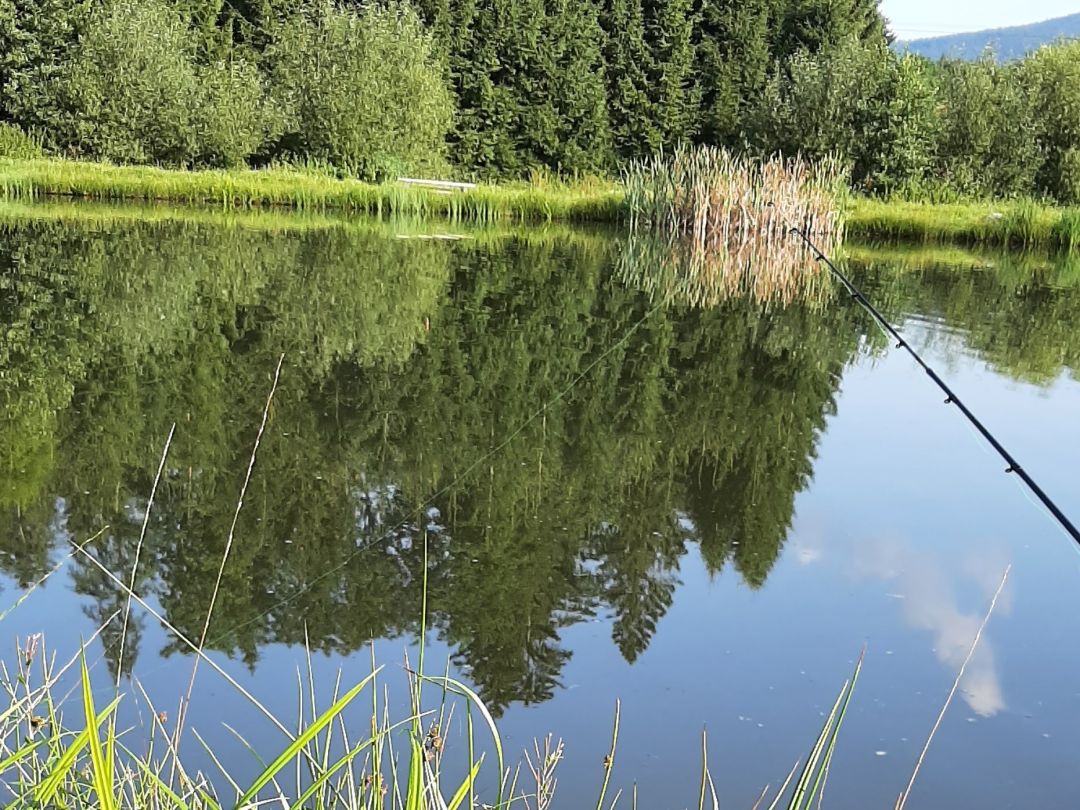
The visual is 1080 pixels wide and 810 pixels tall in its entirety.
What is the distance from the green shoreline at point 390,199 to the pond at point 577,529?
7412 millimetres

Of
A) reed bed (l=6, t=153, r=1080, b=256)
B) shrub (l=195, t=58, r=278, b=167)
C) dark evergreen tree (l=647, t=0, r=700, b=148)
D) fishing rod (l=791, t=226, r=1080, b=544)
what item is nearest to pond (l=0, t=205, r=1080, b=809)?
fishing rod (l=791, t=226, r=1080, b=544)

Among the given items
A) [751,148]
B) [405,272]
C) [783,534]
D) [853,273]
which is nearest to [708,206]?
[853,273]

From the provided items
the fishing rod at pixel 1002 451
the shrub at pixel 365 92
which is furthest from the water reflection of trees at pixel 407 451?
the shrub at pixel 365 92

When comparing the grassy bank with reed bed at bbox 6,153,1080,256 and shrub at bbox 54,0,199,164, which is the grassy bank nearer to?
reed bed at bbox 6,153,1080,256

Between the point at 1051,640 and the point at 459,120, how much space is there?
15463 millimetres

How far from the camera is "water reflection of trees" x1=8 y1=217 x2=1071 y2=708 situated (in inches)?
89.5

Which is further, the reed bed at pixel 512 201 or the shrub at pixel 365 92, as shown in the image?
the shrub at pixel 365 92

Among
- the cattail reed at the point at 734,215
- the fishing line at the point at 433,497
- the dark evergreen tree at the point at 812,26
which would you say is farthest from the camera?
the dark evergreen tree at the point at 812,26

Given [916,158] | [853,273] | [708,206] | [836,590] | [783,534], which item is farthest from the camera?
[916,158]

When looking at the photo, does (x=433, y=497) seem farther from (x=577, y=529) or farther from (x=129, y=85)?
(x=129, y=85)

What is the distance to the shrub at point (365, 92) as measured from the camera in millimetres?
14930

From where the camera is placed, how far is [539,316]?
5.99 m

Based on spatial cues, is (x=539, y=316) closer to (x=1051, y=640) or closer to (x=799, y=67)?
(x=1051, y=640)

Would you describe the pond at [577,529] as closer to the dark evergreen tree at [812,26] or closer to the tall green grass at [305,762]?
the tall green grass at [305,762]
